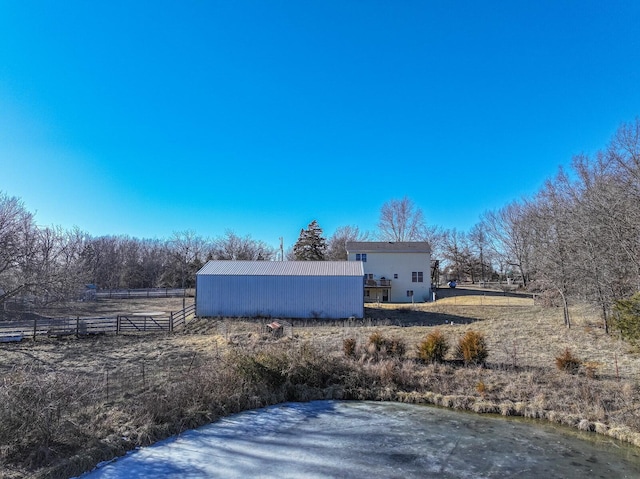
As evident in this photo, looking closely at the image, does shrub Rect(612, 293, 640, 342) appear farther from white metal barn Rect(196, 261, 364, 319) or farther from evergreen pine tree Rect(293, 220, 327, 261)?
evergreen pine tree Rect(293, 220, 327, 261)

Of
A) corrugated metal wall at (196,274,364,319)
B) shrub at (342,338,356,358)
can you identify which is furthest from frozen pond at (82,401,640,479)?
corrugated metal wall at (196,274,364,319)

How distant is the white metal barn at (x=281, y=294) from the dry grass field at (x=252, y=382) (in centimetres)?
691

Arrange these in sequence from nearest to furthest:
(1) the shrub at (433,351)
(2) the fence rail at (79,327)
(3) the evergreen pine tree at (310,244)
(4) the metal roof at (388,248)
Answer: (1) the shrub at (433,351) < (2) the fence rail at (79,327) < (4) the metal roof at (388,248) < (3) the evergreen pine tree at (310,244)

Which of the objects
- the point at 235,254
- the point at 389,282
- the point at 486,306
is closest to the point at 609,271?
the point at 486,306

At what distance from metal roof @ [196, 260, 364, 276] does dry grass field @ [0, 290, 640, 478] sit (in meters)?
7.95

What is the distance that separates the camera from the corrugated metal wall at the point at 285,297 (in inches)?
1110

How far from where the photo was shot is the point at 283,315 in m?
28.2

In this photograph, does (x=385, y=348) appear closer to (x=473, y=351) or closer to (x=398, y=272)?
(x=473, y=351)

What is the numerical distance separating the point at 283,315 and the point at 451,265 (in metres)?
A: 36.6

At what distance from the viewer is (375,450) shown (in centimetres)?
803

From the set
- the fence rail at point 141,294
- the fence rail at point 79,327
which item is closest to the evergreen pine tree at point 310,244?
the fence rail at point 141,294

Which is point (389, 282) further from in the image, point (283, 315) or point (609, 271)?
point (609, 271)

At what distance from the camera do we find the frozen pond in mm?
7023

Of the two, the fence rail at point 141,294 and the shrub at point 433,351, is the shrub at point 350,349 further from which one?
the fence rail at point 141,294
